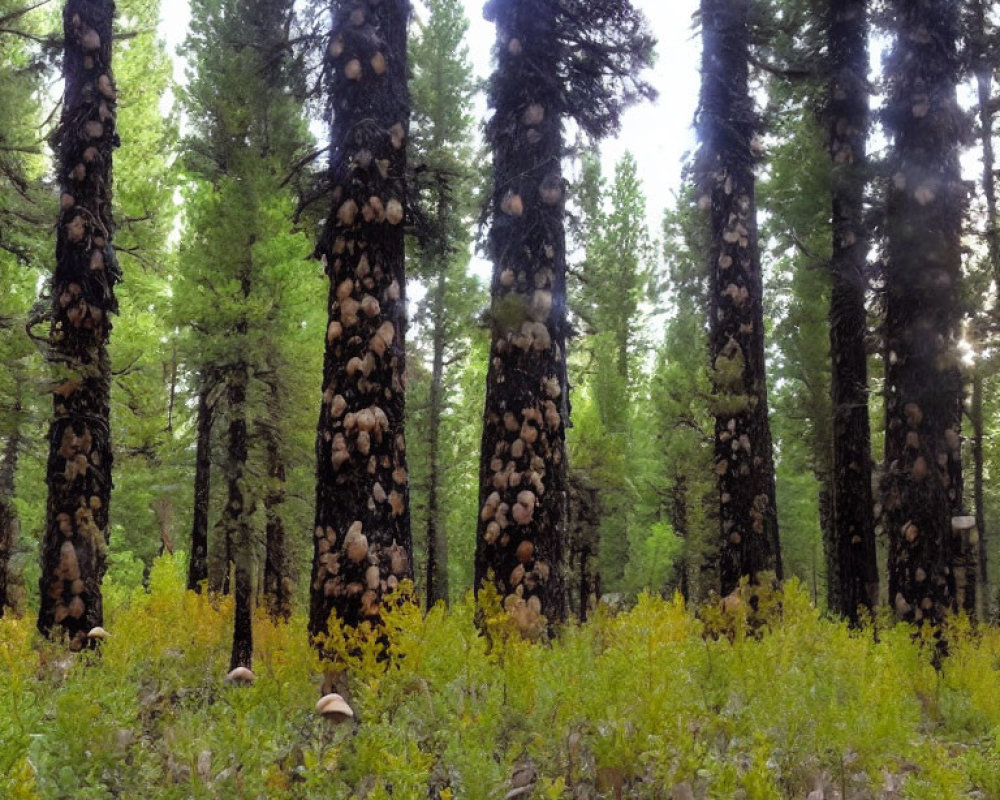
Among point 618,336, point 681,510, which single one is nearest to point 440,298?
point 618,336

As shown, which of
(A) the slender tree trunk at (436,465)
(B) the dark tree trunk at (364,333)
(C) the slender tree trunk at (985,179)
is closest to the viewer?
(B) the dark tree trunk at (364,333)

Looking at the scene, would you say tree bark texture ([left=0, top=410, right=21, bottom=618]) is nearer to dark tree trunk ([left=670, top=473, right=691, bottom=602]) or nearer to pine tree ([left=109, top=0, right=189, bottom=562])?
pine tree ([left=109, top=0, right=189, bottom=562])

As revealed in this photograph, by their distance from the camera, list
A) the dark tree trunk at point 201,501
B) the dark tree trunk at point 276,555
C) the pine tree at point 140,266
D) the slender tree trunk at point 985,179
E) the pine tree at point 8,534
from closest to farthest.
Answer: the slender tree trunk at point 985,179, the pine tree at point 8,534, the dark tree trunk at point 276,555, the dark tree trunk at point 201,501, the pine tree at point 140,266

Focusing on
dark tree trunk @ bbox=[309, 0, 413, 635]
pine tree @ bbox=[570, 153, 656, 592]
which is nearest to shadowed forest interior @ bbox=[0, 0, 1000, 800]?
dark tree trunk @ bbox=[309, 0, 413, 635]

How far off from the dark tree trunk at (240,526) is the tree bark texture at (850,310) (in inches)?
286

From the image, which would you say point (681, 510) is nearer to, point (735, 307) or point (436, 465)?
point (436, 465)

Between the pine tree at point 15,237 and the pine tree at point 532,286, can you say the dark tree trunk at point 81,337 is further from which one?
the pine tree at point 532,286

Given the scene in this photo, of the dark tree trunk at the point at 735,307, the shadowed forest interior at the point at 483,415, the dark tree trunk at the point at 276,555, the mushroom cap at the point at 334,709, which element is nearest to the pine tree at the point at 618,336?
the shadowed forest interior at the point at 483,415

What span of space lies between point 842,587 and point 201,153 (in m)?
11.9

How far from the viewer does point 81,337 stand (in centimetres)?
674

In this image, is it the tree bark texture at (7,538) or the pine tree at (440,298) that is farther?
the pine tree at (440,298)

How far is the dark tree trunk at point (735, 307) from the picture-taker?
7621 mm

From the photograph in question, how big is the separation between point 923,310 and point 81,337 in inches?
301

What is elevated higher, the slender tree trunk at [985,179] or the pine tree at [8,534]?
the slender tree trunk at [985,179]
